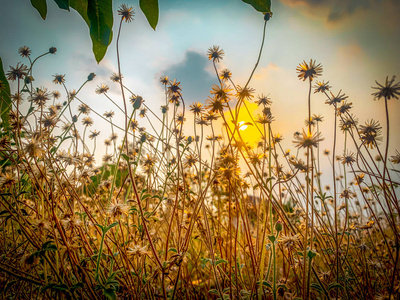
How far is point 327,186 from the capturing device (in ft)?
16.4

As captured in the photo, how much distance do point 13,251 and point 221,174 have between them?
163cm

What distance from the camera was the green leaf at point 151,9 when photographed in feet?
3.27

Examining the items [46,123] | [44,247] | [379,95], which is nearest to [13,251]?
[44,247]

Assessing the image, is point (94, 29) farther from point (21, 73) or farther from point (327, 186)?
point (327, 186)

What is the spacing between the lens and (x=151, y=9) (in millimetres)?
1006

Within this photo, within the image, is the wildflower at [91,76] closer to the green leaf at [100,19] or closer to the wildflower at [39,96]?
the wildflower at [39,96]

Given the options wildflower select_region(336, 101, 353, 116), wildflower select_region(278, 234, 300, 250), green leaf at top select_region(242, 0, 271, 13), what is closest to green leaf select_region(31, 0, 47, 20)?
green leaf at top select_region(242, 0, 271, 13)

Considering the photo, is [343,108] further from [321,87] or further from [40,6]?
[40,6]

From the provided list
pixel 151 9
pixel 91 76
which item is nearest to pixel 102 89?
pixel 91 76

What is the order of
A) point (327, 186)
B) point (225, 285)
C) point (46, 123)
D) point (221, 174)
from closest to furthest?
point (221, 174) < point (225, 285) < point (46, 123) < point (327, 186)

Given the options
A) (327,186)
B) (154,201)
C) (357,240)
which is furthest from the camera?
(327,186)

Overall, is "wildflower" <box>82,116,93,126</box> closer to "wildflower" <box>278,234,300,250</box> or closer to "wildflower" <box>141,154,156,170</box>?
"wildflower" <box>141,154,156,170</box>

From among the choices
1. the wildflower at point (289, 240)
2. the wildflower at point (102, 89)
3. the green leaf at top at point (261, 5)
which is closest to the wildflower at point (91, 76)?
the wildflower at point (102, 89)

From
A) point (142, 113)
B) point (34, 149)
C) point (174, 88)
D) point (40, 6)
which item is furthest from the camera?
point (142, 113)
